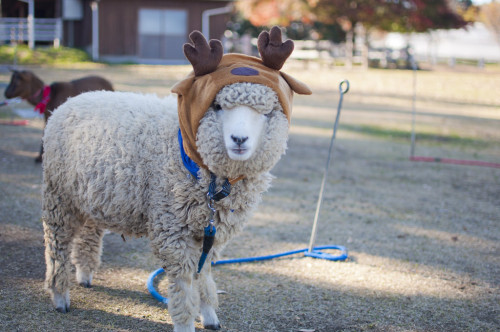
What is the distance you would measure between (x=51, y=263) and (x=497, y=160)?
911cm

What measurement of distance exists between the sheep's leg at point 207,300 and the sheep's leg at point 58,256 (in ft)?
3.18

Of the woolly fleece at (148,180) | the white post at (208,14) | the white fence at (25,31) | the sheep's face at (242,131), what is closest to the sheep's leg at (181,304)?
the woolly fleece at (148,180)

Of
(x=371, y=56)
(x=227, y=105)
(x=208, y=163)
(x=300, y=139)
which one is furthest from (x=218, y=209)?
(x=371, y=56)

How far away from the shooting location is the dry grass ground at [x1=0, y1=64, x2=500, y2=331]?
3.70 meters

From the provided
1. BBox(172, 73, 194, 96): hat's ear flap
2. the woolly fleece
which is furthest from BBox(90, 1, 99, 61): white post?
BBox(172, 73, 194, 96): hat's ear flap

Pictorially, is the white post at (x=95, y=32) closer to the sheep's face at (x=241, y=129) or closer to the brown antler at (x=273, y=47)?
the brown antler at (x=273, y=47)

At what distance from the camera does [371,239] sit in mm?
5566

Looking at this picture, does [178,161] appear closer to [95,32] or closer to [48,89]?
[48,89]

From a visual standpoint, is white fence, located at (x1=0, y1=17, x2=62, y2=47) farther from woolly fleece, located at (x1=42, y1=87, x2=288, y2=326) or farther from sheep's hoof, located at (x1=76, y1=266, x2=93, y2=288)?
woolly fleece, located at (x1=42, y1=87, x2=288, y2=326)

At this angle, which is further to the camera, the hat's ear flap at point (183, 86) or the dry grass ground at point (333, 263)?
the dry grass ground at point (333, 263)

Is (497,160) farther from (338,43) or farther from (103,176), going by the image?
(338,43)

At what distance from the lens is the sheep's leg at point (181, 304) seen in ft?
10.4

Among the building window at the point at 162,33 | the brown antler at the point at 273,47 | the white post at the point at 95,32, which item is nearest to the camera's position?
the brown antler at the point at 273,47

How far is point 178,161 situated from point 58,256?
1187 millimetres
